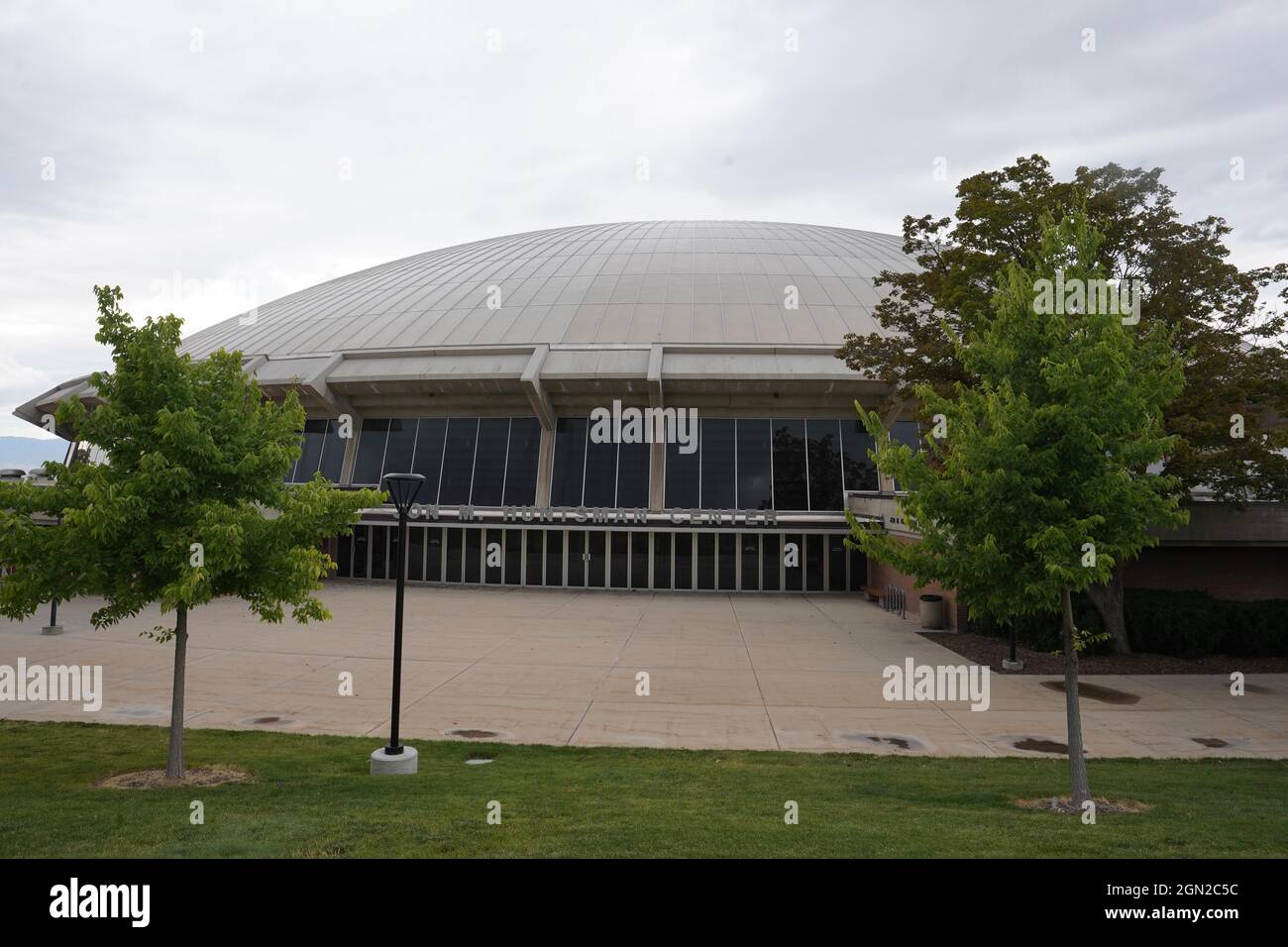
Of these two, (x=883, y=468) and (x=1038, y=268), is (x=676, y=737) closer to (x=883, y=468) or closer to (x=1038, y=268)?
(x=883, y=468)

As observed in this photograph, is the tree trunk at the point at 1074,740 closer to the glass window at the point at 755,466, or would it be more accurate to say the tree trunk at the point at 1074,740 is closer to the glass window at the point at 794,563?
the glass window at the point at 794,563

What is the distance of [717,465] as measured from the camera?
106 feet

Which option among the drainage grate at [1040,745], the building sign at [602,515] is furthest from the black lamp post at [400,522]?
the building sign at [602,515]

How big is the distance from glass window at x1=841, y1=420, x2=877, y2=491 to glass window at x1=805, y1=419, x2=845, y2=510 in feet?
0.81

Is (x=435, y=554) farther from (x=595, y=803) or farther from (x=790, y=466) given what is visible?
(x=595, y=803)

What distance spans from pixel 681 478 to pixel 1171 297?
57.5 ft

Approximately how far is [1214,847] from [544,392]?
27.2 m

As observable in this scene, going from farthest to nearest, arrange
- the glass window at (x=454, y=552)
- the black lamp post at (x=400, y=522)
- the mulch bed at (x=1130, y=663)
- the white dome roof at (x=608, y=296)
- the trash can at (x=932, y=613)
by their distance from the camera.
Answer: the white dome roof at (x=608, y=296), the glass window at (x=454, y=552), the trash can at (x=932, y=613), the mulch bed at (x=1130, y=663), the black lamp post at (x=400, y=522)

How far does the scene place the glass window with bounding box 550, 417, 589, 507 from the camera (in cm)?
3247

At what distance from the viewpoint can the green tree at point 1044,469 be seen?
8.91 meters

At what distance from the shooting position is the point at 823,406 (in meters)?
32.8

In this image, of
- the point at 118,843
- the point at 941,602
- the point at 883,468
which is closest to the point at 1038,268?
the point at 883,468

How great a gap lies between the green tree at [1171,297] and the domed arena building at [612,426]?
9.41 metres

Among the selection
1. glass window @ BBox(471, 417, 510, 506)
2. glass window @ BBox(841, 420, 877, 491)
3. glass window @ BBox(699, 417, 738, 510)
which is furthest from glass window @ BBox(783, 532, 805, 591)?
glass window @ BBox(471, 417, 510, 506)
